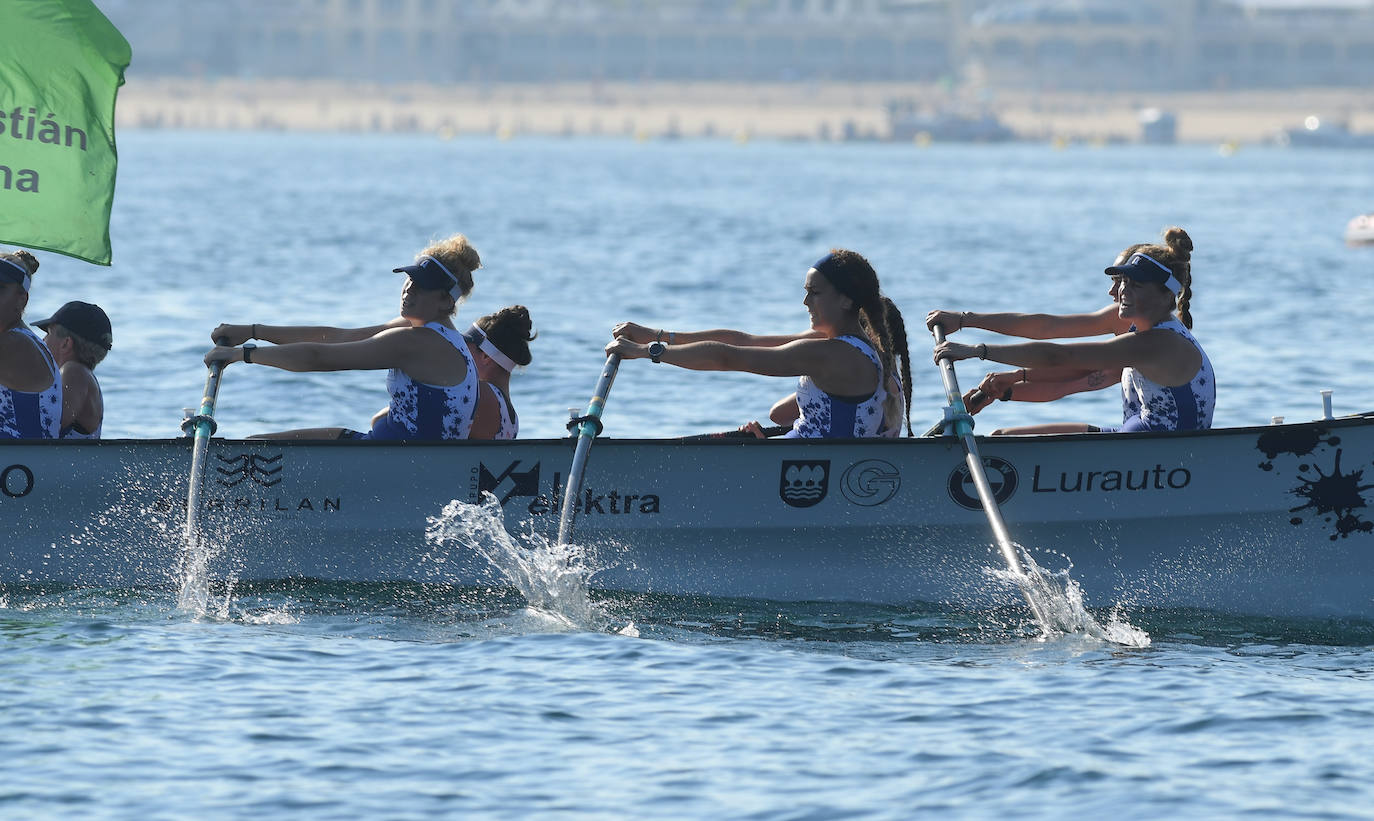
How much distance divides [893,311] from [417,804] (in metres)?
4.14

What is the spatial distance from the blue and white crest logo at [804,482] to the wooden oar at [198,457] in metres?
2.91

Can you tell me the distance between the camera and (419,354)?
34.5ft

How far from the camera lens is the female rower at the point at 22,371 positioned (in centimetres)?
1070

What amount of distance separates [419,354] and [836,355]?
82.1 inches

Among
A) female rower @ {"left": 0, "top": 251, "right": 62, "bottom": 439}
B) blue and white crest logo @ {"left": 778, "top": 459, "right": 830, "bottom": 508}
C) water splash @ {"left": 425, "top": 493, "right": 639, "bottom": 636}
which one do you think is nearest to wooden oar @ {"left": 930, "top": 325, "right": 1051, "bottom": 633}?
blue and white crest logo @ {"left": 778, "top": 459, "right": 830, "bottom": 508}

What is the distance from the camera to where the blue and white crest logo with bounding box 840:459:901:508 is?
1073cm

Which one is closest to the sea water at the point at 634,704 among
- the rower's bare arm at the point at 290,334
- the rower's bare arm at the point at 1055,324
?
the rower's bare arm at the point at 290,334

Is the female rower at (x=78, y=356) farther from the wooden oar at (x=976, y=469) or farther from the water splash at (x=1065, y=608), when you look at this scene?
the water splash at (x=1065, y=608)

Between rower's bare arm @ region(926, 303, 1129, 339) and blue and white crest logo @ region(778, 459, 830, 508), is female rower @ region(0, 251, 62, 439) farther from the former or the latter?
rower's bare arm @ region(926, 303, 1129, 339)

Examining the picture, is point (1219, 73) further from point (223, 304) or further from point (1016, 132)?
point (223, 304)

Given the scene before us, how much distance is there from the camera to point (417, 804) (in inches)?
321

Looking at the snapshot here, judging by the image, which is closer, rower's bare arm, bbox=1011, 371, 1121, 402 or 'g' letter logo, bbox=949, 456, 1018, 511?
'g' letter logo, bbox=949, 456, 1018, 511

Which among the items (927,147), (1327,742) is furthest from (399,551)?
(927,147)

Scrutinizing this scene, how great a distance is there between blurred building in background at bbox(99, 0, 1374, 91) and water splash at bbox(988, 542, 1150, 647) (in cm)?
15028
